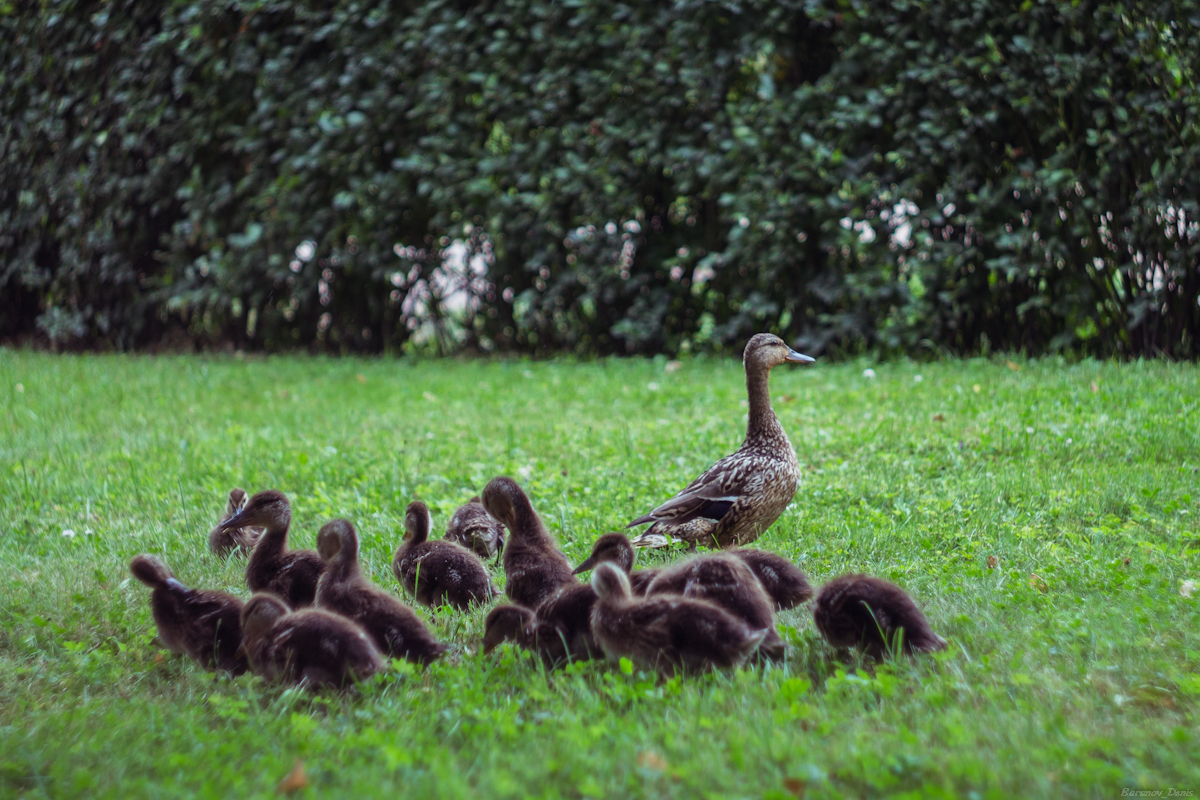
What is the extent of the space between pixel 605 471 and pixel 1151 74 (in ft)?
18.7

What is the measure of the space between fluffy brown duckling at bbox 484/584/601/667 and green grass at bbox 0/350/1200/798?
0.32 feet

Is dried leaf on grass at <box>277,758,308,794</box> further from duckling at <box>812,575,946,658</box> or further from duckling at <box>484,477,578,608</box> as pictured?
duckling at <box>812,575,946,658</box>

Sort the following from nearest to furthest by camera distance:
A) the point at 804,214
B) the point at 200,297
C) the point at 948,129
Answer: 1. the point at 948,129
2. the point at 804,214
3. the point at 200,297

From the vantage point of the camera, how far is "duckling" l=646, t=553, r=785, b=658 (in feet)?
10.6

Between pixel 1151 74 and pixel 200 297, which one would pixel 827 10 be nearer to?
pixel 1151 74

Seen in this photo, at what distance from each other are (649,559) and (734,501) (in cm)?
52

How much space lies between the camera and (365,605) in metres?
3.43

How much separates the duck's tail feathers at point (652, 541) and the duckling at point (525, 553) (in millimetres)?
586

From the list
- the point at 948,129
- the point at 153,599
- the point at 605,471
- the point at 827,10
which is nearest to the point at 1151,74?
the point at 948,129

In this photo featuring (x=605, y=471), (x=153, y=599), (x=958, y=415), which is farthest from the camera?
(x=958, y=415)

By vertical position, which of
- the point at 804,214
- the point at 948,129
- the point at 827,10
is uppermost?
the point at 827,10

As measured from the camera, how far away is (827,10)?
8.67 m

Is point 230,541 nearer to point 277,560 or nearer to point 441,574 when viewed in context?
point 277,560

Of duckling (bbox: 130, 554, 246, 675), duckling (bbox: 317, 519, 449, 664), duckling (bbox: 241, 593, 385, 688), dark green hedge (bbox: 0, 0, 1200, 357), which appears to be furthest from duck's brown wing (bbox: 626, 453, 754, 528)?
dark green hedge (bbox: 0, 0, 1200, 357)
